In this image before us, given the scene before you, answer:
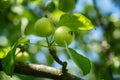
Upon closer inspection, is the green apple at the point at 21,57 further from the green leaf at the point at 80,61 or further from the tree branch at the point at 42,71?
the green leaf at the point at 80,61

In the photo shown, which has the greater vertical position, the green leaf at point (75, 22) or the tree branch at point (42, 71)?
the green leaf at point (75, 22)

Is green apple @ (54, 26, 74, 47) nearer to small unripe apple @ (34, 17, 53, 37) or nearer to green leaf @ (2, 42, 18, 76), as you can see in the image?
small unripe apple @ (34, 17, 53, 37)

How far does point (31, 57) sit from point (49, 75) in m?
1.46

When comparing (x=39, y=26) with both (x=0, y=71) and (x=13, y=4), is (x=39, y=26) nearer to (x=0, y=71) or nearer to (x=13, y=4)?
(x=0, y=71)

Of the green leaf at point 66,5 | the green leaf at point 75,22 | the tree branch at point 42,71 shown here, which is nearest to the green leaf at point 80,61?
the tree branch at point 42,71

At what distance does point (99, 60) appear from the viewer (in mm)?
3646

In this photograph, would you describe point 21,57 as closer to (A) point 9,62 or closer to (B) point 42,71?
(B) point 42,71

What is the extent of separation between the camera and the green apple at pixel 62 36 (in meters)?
1.69

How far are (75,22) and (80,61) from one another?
296mm

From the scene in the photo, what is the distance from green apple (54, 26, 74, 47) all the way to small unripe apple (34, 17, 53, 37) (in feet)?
0.16

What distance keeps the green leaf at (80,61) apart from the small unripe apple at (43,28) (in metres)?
0.22

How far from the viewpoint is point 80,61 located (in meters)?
1.57

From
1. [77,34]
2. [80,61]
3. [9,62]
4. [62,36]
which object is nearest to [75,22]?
[62,36]

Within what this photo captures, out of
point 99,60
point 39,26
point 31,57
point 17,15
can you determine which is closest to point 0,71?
point 39,26
